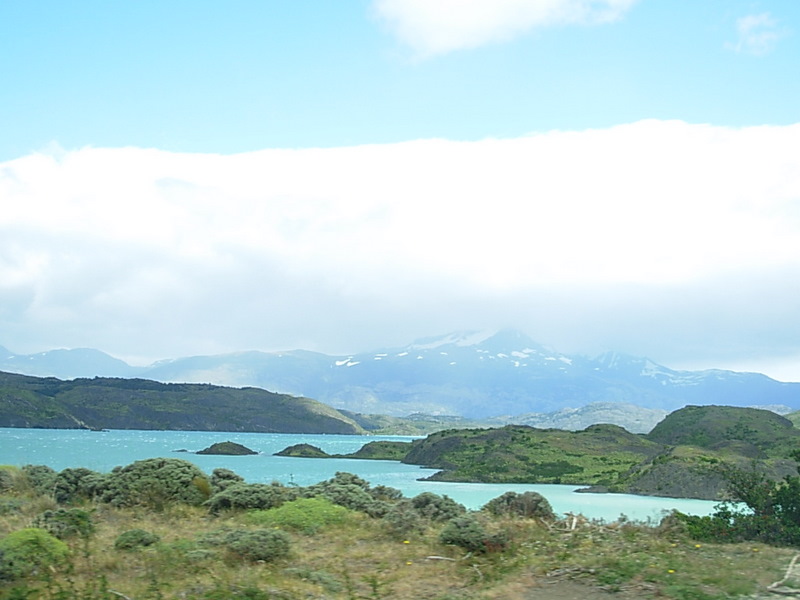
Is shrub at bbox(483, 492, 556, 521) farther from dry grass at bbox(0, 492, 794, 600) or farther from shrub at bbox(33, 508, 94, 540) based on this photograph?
shrub at bbox(33, 508, 94, 540)

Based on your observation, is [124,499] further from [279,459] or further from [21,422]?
[21,422]

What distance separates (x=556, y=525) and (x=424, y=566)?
424 cm

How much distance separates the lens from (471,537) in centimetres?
1273

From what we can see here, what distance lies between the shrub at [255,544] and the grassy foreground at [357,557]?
0.08 ft

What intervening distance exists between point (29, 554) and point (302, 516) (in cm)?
626

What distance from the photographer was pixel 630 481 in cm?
6456

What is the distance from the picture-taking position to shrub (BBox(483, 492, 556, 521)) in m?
16.3

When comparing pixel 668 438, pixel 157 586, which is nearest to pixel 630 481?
pixel 668 438

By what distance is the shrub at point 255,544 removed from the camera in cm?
1145

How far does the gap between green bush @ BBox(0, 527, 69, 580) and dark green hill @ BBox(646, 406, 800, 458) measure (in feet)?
237

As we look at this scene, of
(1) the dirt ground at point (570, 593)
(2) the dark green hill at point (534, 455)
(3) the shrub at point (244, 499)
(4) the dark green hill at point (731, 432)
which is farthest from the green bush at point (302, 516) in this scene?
(4) the dark green hill at point (731, 432)

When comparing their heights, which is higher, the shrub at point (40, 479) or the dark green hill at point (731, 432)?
the dark green hill at point (731, 432)

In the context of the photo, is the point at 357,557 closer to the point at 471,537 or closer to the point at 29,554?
the point at 471,537

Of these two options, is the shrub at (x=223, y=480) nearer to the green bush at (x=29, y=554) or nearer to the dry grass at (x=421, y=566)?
the dry grass at (x=421, y=566)
